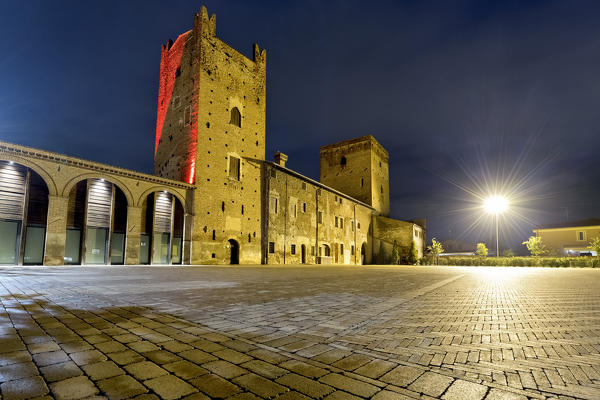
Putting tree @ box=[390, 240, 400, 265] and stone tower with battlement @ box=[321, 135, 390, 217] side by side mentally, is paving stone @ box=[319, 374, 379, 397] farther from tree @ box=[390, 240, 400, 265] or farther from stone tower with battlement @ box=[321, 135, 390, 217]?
stone tower with battlement @ box=[321, 135, 390, 217]

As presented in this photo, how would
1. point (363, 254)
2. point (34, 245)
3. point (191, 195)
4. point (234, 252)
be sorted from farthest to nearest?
point (363, 254)
point (234, 252)
point (191, 195)
point (34, 245)

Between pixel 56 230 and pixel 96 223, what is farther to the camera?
pixel 96 223

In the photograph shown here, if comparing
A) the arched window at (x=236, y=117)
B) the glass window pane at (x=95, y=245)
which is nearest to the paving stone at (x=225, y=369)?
the glass window pane at (x=95, y=245)

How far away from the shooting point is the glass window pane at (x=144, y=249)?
796 inches

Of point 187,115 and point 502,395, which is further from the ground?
point 187,115

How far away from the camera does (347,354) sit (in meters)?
2.62

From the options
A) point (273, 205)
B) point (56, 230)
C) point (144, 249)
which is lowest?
point (144, 249)

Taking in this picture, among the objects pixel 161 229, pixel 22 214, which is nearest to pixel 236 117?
pixel 161 229

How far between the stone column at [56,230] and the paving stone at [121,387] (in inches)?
706

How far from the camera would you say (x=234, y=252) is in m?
24.7

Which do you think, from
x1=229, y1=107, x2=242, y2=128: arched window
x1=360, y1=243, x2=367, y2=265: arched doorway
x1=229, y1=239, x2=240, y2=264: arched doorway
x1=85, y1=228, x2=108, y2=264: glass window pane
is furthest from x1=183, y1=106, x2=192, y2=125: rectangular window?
x1=360, y1=243, x2=367, y2=265: arched doorway

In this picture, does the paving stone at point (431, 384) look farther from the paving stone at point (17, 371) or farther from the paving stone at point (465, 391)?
the paving stone at point (17, 371)

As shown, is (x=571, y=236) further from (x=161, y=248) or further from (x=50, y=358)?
(x=50, y=358)

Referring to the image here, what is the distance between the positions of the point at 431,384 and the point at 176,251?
22092 millimetres
